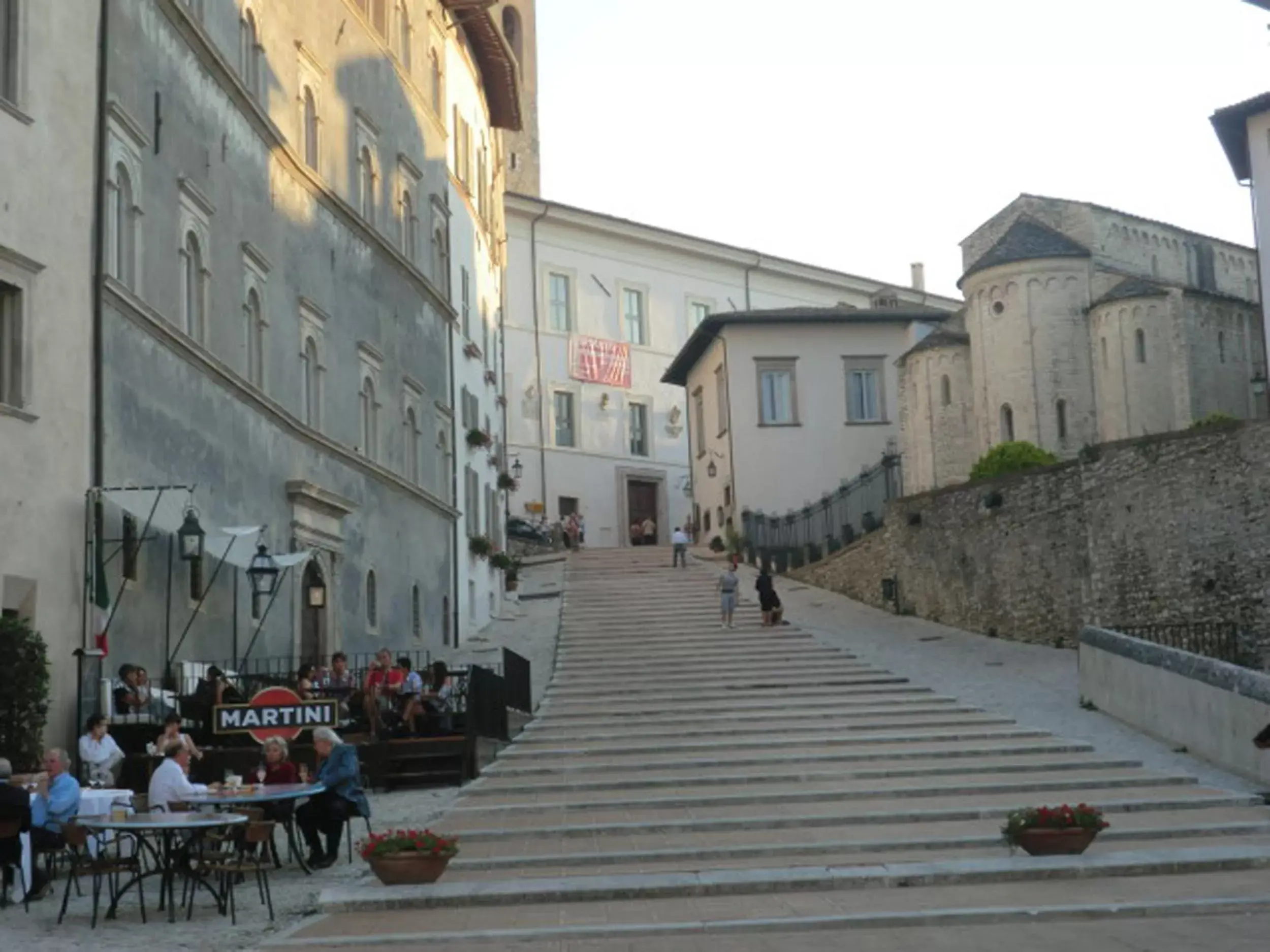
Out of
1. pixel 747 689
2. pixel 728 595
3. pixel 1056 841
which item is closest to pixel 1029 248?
pixel 728 595

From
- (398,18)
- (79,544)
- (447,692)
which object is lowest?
(447,692)

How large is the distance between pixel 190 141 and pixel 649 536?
38849mm

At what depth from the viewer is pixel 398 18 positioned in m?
33.6

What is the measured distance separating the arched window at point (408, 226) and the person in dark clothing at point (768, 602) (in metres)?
9.02

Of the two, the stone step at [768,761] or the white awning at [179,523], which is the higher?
the white awning at [179,523]

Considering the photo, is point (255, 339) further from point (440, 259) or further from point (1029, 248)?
point (1029, 248)

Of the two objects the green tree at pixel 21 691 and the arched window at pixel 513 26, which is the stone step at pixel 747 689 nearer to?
the green tree at pixel 21 691

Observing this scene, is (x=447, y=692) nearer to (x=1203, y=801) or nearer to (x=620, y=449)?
(x=1203, y=801)

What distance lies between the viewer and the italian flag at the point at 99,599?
17.9 meters

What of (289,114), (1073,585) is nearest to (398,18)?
(289,114)

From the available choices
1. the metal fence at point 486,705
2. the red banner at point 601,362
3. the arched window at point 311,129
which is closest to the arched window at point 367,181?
the arched window at point 311,129

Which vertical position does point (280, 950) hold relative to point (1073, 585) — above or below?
below

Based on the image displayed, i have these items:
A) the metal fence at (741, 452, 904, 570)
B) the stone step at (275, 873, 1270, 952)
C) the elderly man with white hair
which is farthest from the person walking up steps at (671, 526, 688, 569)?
the stone step at (275, 873, 1270, 952)

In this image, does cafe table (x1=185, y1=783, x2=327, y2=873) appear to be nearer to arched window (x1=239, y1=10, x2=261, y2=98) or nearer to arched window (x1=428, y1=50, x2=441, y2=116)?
arched window (x1=239, y1=10, x2=261, y2=98)
